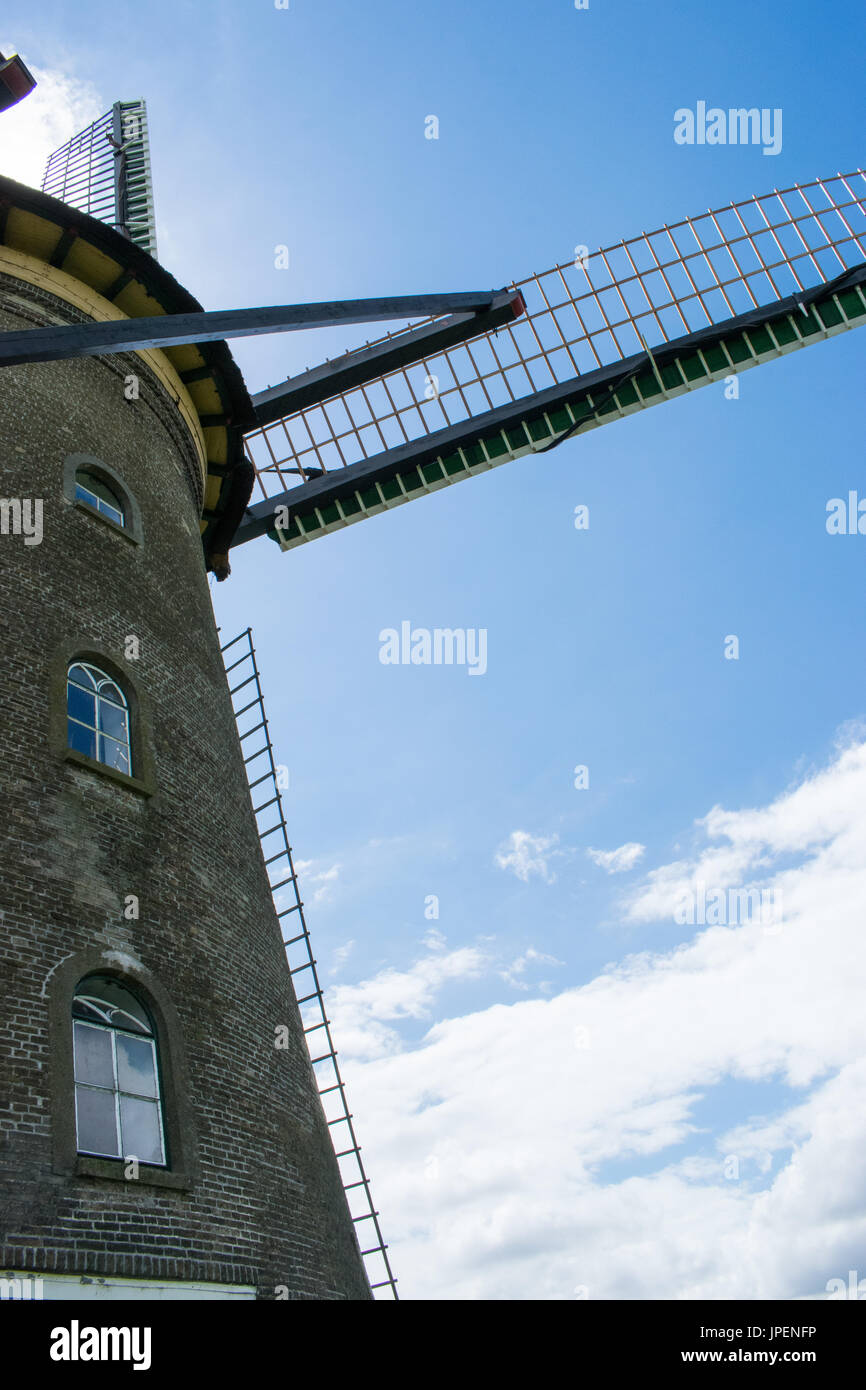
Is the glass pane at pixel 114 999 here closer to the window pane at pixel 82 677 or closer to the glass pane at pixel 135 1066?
the glass pane at pixel 135 1066

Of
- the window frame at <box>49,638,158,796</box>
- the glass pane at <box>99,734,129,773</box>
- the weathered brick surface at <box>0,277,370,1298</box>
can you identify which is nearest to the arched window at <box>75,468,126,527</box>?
the weathered brick surface at <box>0,277,370,1298</box>

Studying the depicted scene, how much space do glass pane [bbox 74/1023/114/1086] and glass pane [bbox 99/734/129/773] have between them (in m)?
2.45

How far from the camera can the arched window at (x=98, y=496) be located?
36.7 feet

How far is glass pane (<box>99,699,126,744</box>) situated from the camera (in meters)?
9.73

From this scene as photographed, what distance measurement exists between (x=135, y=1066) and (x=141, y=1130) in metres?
0.46

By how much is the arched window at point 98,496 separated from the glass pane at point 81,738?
2.71m

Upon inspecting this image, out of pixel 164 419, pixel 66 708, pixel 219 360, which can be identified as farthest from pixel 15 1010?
pixel 219 360

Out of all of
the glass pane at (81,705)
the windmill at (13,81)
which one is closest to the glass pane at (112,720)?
the glass pane at (81,705)

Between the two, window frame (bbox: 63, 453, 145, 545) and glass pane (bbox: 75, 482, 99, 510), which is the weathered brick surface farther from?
glass pane (bbox: 75, 482, 99, 510)

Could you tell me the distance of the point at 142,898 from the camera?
28.6ft

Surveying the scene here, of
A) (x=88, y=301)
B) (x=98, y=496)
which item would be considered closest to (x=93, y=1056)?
(x=98, y=496)

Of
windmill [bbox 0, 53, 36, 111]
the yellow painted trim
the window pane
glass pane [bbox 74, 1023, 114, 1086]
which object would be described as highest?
windmill [bbox 0, 53, 36, 111]

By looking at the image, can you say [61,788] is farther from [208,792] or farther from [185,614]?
[185,614]
